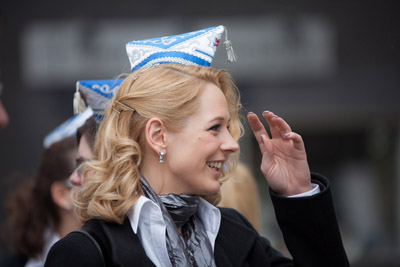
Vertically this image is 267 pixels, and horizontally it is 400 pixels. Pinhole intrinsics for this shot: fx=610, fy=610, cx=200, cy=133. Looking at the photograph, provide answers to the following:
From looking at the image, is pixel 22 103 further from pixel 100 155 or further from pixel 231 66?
pixel 100 155

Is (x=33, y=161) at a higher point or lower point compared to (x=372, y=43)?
lower

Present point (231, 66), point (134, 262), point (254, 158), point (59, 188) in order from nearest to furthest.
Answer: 1. point (134, 262)
2. point (59, 188)
3. point (231, 66)
4. point (254, 158)

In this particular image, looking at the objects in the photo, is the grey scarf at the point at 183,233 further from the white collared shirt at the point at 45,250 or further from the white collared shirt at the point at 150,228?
the white collared shirt at the point at 45,250

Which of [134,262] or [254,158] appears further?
[254,158]

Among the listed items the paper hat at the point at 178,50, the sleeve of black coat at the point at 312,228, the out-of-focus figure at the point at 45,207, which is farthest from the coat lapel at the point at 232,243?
the out-of-focus figure at the point at 45,207

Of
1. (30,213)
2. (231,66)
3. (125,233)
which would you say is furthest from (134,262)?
(231,66)

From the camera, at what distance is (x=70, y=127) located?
3209 mm

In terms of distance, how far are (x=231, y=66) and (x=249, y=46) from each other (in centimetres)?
47

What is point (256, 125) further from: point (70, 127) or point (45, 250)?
point (45, 250)

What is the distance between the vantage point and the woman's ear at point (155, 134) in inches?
87.7

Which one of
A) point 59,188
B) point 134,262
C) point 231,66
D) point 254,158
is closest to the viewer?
point 134,262

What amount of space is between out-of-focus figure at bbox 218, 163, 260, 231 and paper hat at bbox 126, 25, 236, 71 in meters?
0.98

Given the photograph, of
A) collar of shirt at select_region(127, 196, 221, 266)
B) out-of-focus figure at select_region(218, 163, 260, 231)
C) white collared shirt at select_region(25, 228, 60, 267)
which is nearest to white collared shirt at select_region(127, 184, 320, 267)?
collar of shirt at select_region(127, 196, 221, 266)

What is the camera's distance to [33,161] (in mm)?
7543
